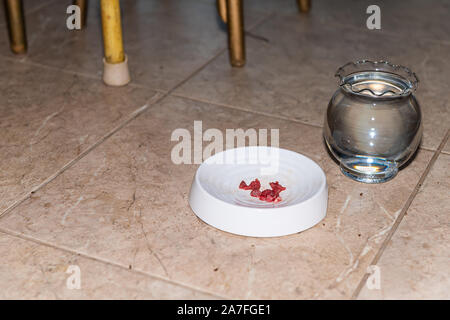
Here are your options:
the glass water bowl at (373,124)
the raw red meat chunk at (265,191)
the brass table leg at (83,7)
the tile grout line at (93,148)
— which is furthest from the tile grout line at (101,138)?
the glass water bowl at (373,124)

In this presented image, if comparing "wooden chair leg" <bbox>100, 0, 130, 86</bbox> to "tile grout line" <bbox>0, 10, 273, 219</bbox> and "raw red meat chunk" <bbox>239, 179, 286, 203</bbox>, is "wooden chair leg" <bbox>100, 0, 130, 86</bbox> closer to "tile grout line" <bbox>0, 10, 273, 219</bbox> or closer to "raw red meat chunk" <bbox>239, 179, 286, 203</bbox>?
"tile grout line" <bbox>0, 10, 273, 219</bbox>

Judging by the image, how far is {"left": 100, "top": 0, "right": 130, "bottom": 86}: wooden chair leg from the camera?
1402 mm

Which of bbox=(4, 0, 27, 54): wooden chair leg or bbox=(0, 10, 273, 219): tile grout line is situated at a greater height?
bbox=(4, 0, 27, 54): wooden chair leg

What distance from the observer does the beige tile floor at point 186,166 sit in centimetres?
90

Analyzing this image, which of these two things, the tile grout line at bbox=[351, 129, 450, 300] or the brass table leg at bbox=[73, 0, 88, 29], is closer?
the tile grout line at bbox=[351, 129, 450, 300]

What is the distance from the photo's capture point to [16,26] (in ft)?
5.24

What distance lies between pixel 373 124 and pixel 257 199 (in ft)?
0.69

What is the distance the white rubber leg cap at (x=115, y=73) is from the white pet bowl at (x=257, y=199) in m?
0.48

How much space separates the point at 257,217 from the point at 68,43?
0.96 m

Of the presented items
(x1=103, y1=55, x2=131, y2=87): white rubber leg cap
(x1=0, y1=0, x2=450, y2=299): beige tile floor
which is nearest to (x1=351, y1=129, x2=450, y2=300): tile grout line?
(x1=0, y1=0, x2=450, y2=299): beige tile floor

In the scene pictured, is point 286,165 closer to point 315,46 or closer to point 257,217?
point 257,217

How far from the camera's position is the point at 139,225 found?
101 cm

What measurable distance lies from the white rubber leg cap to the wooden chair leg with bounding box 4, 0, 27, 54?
268mm
